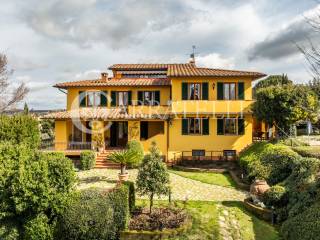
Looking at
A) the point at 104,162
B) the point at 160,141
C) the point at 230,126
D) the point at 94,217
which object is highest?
the point at 230,126

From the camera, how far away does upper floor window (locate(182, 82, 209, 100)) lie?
26.0m

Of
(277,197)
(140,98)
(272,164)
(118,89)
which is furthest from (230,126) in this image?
(277,197)

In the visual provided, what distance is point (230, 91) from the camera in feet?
85.6

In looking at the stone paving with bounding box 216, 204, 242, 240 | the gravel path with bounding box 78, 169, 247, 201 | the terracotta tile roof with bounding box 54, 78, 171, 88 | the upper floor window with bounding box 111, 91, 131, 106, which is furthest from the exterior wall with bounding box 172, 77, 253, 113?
the stone paving with bounding box 216, 204, 242, 240

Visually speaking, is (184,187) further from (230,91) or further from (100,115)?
(100,115)

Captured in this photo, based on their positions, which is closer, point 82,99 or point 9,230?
point 9,230

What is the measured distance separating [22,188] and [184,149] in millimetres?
17284

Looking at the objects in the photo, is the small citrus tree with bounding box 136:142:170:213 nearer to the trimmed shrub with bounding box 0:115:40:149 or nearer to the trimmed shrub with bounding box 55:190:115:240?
the trimmed shrub with bounding box 55:190:115:240

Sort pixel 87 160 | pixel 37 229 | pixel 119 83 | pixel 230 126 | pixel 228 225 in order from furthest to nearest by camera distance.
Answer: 1. pixel 119 83
2. pixel 230 126
3. pixel 87 160
4. pixel 228 225
5. pixel 37 229

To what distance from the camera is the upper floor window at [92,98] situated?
28469mm

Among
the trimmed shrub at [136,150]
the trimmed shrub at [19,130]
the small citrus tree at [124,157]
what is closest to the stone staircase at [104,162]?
the trimmed shrub at [136,150]

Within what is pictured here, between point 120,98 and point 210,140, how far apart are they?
923 centimetres

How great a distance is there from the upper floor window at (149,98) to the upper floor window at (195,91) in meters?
3.21

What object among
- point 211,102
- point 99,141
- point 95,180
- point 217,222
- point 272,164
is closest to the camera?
point 217,222
